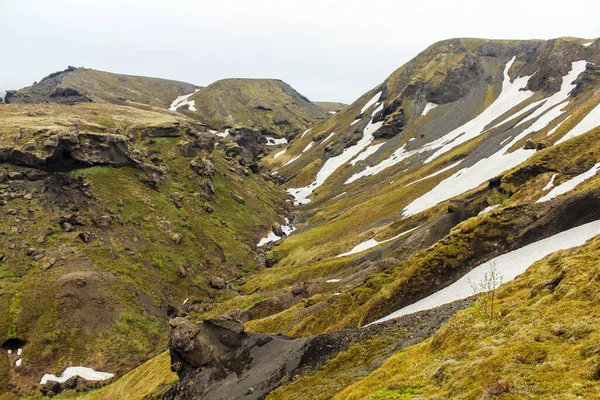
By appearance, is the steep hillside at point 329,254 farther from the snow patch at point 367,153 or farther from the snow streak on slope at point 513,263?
the snow patch at point 367,153

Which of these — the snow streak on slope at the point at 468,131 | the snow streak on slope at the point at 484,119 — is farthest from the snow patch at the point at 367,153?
the snow streak on slope at the point at 484,119

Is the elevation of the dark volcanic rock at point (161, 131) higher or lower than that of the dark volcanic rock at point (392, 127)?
higher

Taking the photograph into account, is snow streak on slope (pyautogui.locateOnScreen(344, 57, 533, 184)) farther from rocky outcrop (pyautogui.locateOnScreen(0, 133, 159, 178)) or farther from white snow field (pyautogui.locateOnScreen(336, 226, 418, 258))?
rocky outcrop (pyautogui.locateOnScreen(0, 133, 159, 178))

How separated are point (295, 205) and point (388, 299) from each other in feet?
398

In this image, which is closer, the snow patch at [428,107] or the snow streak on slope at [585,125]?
the snow streak on slope at [585,125]

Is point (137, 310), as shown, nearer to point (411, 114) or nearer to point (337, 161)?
point (337, 161)

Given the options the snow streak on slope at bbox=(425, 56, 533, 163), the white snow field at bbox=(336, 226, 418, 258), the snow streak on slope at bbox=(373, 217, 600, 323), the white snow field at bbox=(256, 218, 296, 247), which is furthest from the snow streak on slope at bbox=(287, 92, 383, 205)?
the snow streak on slope at bbox=(373, 217, 600, 323)

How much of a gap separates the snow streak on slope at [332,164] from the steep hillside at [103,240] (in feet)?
124

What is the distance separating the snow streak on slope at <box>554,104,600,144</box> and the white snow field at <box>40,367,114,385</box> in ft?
294

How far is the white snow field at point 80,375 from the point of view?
54938mm

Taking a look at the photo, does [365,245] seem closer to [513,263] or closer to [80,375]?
[513,263]

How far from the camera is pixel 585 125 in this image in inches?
2857

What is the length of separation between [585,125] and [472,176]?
22.2 meters

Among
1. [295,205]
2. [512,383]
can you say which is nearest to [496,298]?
[512,383]
